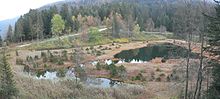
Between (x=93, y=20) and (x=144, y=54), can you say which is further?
(x=93, y=20)

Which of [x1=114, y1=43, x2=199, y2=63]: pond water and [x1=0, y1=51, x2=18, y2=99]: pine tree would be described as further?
[x1=114, y1=43, x2=199, y2=63]: pond water

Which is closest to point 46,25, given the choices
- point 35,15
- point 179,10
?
point 35,15

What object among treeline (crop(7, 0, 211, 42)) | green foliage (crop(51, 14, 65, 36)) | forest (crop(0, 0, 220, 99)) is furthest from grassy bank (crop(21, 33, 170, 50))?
treeline (crop(7, 0, 211, 42))

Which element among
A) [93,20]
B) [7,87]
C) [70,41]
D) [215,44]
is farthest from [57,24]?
[7,87]

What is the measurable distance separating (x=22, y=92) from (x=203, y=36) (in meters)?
12.1

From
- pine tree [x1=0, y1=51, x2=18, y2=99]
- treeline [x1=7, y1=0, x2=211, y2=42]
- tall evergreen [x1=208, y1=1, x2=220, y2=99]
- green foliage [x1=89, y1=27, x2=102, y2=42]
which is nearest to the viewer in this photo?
pine tree [x1=0, y1=51, x2=18, y2=99]

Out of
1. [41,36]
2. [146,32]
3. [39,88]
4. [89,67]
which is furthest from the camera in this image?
[146,32]

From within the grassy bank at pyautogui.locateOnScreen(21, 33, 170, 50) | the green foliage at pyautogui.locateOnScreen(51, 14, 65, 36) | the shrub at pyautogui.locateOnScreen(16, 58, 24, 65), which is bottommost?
the shrub at pyautogui.locateOnScreen(16, 58, 24, 65)

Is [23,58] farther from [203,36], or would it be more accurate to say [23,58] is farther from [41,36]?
[203,36]

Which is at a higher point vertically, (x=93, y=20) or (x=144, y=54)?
(x=93, y=20)

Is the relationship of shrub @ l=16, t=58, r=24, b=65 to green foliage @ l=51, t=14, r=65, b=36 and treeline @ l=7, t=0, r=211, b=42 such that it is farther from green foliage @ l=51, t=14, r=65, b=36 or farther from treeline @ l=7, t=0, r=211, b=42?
green foliage @ l=51, t=14, r=65, b=36

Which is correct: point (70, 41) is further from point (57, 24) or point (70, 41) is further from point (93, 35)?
point (93, 35)

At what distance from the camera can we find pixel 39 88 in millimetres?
19156

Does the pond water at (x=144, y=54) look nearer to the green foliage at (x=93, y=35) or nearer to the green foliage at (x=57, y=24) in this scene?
the green foliage at (x=93, y=35)
